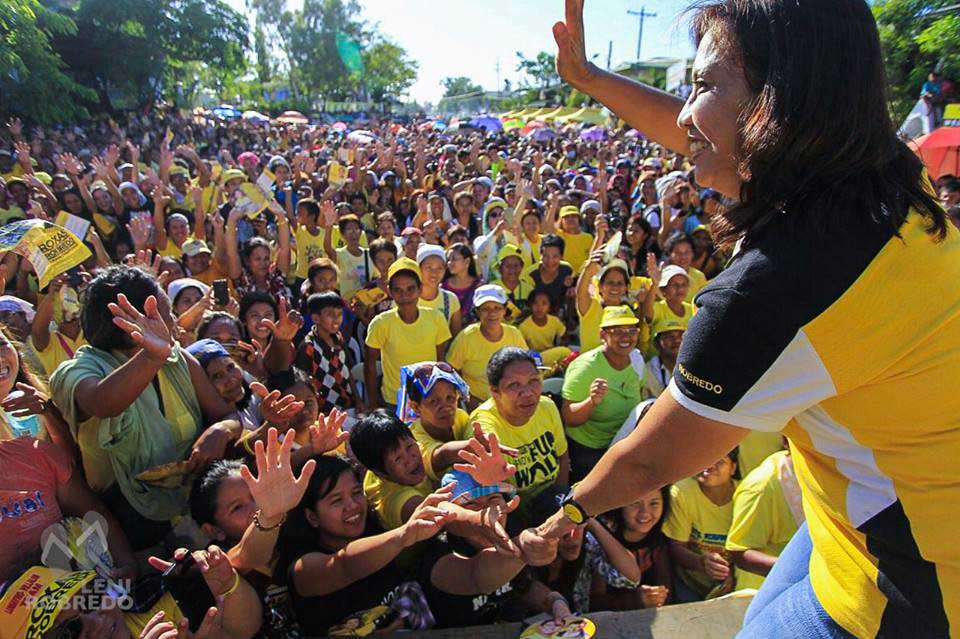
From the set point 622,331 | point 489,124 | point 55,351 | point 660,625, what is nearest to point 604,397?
point 622,331

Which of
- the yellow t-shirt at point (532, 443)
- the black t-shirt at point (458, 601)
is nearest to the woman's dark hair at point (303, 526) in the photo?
the black t-shirt at point (458, 601)

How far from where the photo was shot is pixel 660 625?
224 cm

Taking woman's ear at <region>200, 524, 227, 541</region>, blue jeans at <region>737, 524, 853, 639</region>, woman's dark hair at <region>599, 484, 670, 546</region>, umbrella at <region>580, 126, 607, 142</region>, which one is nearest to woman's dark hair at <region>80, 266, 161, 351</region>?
woman's ear at <region>200, 524, 227, 541</region>

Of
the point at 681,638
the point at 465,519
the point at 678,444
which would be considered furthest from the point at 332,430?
the point at 678,444

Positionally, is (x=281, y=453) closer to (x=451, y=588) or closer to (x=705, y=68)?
(x=451, y=588)

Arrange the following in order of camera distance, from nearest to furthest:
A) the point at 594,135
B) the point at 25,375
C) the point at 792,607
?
the point at 792,607
the point at 25,375
the point at 594,135

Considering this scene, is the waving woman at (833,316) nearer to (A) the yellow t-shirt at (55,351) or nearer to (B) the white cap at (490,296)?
(B) the white cap at (490,296)

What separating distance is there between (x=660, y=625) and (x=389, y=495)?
4.02ft

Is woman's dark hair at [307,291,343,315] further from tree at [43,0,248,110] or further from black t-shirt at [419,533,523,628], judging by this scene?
tree at [43,0,248,110]

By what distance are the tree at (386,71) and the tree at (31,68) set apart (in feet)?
153

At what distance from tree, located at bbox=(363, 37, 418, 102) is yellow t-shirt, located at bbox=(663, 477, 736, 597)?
2540 inches

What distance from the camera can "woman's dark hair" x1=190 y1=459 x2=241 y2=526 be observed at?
2.28m

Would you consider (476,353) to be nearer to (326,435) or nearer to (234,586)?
(326,435)

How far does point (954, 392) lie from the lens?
971 mm
